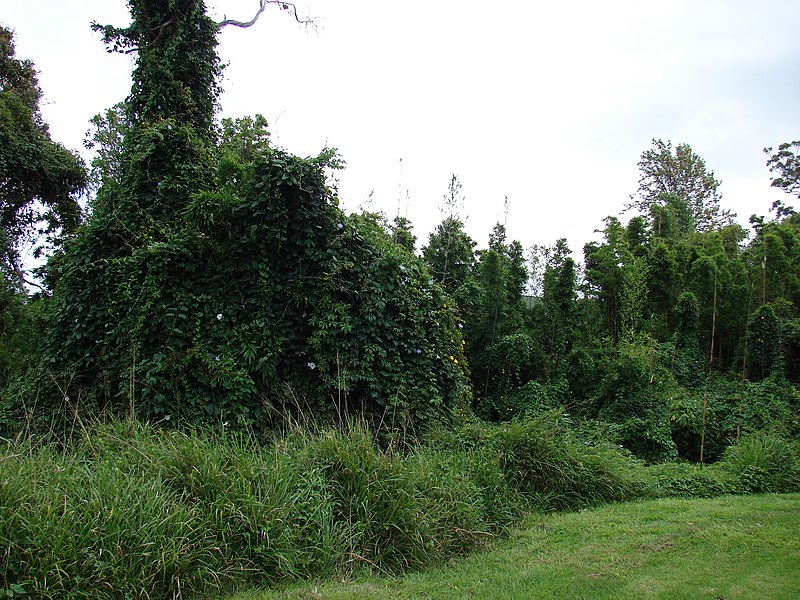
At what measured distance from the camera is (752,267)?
11.8m

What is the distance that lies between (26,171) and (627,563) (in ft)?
46.0

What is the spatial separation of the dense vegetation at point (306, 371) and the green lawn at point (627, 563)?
33 cm

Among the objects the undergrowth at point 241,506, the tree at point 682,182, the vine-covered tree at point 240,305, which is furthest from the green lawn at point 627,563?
the tree at point 682,182

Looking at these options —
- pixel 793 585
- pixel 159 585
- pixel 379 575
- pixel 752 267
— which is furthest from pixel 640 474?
pixel 752 267

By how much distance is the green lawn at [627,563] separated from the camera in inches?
135

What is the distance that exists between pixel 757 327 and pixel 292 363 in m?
8.95

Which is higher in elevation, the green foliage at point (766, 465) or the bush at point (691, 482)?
the green foliage at point (766, 465)

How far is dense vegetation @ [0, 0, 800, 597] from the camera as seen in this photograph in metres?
3.65

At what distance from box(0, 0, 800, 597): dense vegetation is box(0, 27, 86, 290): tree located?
0.29 feet

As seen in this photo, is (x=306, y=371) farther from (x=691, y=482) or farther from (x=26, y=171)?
(x=26, y=171)

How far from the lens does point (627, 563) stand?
3.90 meters

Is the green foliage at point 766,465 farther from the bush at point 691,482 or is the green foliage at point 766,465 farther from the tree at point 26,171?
the tree at point 26,171

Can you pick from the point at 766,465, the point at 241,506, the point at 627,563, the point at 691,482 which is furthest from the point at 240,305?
the point at 766,465

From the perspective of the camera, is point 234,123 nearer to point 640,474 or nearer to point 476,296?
point 476,296
